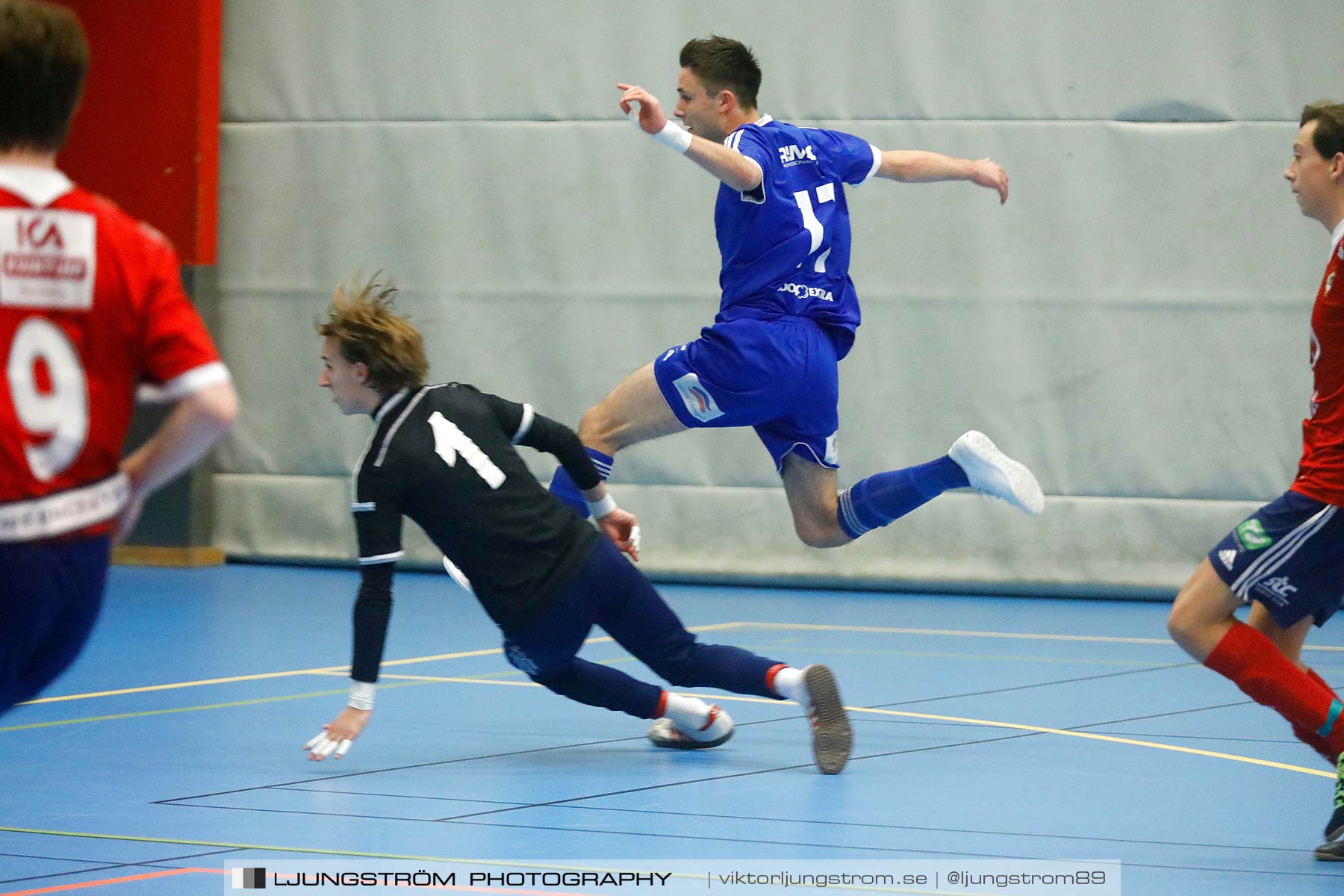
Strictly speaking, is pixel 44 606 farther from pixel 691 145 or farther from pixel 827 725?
pixel 691 145

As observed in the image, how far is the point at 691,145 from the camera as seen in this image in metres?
5.99

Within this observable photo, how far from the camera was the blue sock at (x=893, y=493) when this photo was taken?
646cm

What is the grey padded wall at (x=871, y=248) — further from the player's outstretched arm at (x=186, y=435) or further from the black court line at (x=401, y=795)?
the player's outstretched arm at (x=186, y=435)

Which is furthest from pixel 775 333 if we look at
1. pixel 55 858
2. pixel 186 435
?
pixel 186 435

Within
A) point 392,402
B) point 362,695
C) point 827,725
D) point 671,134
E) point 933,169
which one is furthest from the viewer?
point 933,169

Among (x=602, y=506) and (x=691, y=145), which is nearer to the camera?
(x=602, y=506)

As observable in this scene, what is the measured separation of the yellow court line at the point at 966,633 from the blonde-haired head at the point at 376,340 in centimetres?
447

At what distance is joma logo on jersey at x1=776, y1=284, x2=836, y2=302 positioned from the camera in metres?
6.61

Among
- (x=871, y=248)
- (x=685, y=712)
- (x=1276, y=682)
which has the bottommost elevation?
(x=685, y=712)

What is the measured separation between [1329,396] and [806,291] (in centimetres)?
248

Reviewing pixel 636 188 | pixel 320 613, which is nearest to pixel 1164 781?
pixel 320 613

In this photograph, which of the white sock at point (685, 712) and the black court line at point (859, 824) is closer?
the black court line at point (859, 824)

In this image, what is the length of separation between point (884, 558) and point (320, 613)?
3.57 meters

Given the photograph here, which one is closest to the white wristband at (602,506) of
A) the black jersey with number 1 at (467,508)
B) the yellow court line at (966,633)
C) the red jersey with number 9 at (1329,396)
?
the black jersey with number 1 at (467,508)
